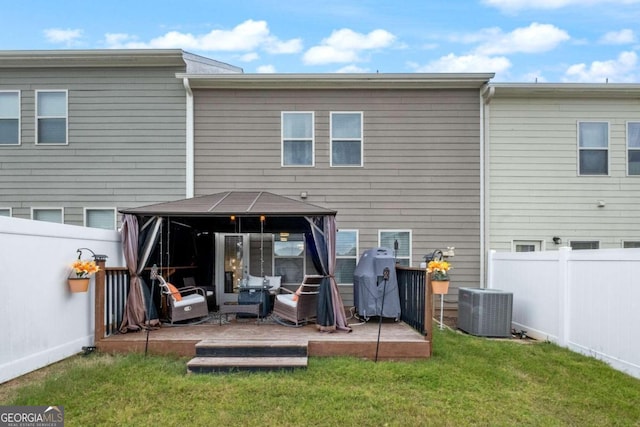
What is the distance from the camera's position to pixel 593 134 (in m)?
8.81

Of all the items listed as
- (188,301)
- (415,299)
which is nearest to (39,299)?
(188,301)

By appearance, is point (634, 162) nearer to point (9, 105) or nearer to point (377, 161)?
point (377, 161)

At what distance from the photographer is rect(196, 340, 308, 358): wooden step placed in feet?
17.2

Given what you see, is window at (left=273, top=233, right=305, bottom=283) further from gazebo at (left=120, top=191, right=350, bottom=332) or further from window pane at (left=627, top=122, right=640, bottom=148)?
window pane at (left=627, top=122, right=640, bottom=148)

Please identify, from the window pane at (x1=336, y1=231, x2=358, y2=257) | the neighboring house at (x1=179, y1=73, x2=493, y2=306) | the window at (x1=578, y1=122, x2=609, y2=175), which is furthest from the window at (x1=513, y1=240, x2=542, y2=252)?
the window pane at (x1=336, y1=231, x2=358, y2=257)

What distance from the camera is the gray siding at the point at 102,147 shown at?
8547 mm

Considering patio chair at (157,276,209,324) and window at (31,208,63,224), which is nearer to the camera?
patio chair at (157,276,209,324)

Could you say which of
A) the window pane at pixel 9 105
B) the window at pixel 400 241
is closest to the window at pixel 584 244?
the window at pixel 400 241

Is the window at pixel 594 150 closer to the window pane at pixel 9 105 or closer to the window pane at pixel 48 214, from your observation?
the window pane at pixel 48 214

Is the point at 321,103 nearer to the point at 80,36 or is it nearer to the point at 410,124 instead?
the point at 410,124

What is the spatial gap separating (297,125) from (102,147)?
407 cm

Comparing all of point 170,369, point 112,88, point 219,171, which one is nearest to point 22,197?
point 112,88

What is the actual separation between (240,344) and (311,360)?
0.92 metres

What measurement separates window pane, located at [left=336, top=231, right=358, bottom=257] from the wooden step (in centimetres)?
347
